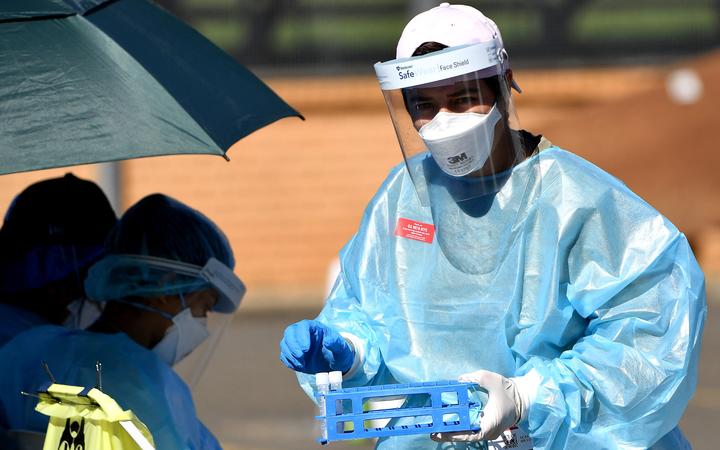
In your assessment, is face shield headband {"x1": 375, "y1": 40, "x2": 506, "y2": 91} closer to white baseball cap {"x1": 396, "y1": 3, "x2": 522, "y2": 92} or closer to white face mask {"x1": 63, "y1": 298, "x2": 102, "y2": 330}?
white baseball cap {"x1": 396, "y1": 3, "x2": 522, "y2": 92}

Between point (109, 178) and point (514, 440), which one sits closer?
point (514, 440)

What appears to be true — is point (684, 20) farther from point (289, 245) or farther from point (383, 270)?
point (383, 270)

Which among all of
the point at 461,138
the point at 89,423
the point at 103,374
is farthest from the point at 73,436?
the point at 461,138

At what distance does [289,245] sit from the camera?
12570 mm

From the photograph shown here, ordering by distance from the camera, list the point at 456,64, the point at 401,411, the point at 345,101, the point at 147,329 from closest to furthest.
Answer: the point at 401,411
the point at 456,64
the point at 147,329
the point at 345,101

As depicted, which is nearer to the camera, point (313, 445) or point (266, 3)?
point (313, 445)

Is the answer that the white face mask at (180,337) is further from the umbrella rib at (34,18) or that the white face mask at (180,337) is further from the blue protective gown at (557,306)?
the umbrella rib at (34,18)

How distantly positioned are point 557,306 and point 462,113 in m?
0.46

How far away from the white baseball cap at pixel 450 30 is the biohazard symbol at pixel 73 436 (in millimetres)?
1069

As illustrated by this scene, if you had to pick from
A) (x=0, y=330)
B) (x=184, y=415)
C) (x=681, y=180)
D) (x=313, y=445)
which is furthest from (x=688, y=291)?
(x=681, y=180)

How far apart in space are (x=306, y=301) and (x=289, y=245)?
0.61m

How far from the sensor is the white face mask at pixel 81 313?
12.3ft

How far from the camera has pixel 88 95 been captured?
10.1 ft

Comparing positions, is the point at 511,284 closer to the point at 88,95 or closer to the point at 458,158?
the point at 458,158
